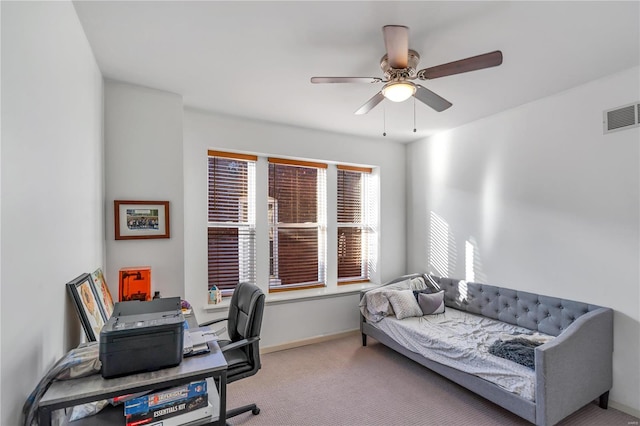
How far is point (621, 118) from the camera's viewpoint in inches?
98.8

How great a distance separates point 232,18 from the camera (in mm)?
1806

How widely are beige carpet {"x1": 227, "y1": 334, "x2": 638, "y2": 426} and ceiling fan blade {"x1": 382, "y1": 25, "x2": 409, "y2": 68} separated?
8.29ft

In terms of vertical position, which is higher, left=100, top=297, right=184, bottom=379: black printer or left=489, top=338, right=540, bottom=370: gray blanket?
left=100, top=297, right=184, bottom=379: black printer

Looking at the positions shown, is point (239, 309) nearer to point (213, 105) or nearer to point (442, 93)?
point (213, 105)

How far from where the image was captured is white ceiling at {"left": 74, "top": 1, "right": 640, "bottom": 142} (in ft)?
5.70

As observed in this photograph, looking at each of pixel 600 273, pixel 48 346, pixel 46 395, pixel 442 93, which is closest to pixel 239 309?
pixel 48 346

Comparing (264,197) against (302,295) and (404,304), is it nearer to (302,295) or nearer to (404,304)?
(302,295)

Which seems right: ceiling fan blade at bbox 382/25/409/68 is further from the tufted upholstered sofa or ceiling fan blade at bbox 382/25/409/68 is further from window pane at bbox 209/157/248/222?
window pane at bbox 209/157/248/222

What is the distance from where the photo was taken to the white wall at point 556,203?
8.13 ft

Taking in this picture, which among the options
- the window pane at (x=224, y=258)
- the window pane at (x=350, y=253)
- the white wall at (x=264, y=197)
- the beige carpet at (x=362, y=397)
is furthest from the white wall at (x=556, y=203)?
the window pane at (x=224, y=258)

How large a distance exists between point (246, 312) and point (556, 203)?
2.93m

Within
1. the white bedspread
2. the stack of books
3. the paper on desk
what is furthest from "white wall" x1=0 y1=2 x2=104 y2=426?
the white bedspread

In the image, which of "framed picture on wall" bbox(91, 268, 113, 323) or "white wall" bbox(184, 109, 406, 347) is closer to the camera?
"framed picture on wall" bbox(91, 268, 113, 323)

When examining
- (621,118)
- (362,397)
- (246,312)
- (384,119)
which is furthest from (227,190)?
(621,118)
